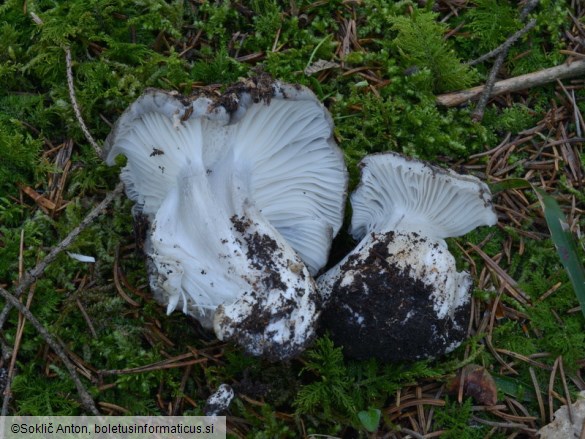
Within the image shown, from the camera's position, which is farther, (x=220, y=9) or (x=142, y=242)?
(x=220, y=9)

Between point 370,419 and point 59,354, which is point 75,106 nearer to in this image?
point 59,354

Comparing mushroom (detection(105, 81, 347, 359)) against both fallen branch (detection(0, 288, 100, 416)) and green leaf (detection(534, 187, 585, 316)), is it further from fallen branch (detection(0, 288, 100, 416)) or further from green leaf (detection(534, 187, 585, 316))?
green leaf (detection(534, 187, 585, 316))

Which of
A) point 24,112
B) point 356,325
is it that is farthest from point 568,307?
point 24,112

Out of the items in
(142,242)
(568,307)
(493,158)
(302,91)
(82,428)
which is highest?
(302,91)

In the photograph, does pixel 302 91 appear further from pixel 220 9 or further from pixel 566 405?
pixel 566 405

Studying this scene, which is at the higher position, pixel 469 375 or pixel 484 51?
pixel 484 51
